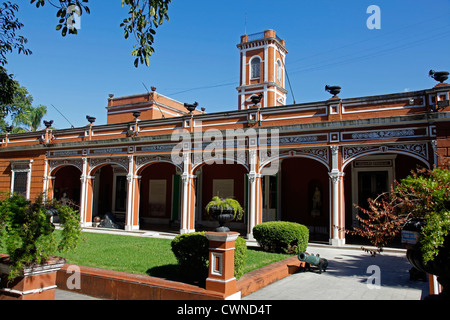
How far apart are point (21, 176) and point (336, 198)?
1743 cm

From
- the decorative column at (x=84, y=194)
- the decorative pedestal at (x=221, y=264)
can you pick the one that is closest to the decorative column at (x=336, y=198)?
the decorative pedestal at (x=221, y=264)

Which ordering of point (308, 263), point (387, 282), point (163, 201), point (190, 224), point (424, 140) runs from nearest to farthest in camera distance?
point (387, 282) < point (308, 263) < point (424, 140) < point (190, 224) < point (163, 201)

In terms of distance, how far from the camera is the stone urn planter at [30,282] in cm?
410

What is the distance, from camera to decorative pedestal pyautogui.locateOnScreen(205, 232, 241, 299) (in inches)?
201

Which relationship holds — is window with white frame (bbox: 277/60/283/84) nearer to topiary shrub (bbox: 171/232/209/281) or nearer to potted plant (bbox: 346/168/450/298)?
A: topiary shrub (bbox: 171/232/209/281)

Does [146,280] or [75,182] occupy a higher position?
[75,182]

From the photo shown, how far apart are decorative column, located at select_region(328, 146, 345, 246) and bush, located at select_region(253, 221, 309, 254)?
260 centimetres

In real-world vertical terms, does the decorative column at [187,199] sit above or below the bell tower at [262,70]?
below

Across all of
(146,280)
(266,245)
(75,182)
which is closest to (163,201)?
(75,182)

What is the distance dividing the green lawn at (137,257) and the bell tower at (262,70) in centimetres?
1938

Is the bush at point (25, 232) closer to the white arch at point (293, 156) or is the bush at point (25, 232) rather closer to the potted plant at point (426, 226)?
the potted plant at point (426, 226)

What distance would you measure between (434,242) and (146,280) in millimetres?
4433
